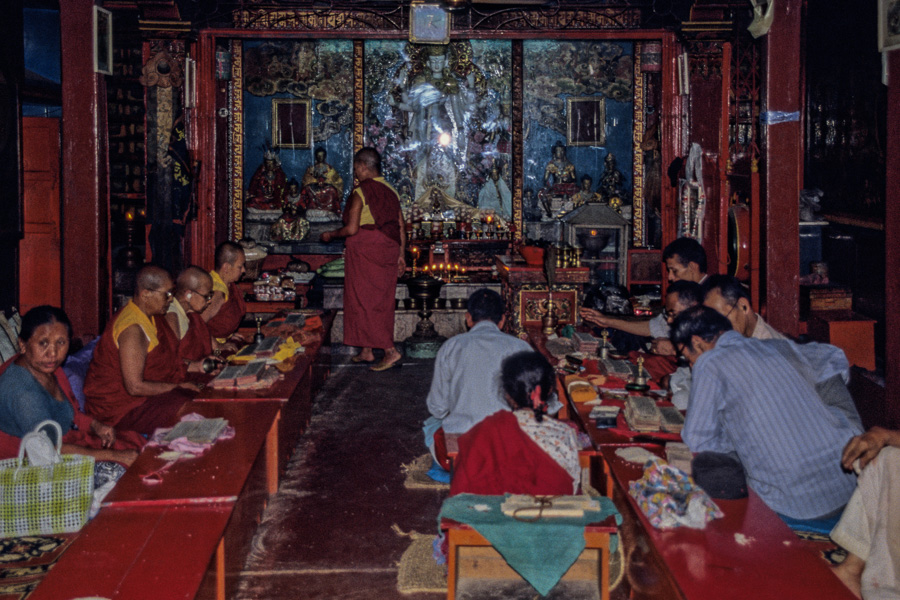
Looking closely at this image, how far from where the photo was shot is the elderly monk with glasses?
6109 mm

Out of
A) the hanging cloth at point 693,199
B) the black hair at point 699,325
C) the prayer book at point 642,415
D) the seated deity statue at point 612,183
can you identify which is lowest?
the prayer book at point 642,415

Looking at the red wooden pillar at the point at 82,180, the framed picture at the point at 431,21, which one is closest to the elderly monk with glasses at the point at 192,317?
the red wooden pillar at the point at 82,180

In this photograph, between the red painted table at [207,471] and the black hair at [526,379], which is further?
the black hair at [526,379]

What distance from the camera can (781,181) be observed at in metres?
6.54

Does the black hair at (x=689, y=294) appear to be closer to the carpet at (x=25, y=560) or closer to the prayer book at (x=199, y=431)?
the prayer book at (x=199, y=431)

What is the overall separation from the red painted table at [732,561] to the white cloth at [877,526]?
348mm

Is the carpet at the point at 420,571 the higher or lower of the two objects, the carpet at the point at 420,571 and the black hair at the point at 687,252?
the lower

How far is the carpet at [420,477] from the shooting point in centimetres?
537

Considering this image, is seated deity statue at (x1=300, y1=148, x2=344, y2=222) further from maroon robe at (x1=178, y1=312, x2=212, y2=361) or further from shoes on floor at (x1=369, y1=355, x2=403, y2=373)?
maroon robe at (x1=178, y1=312, x2=212, y2=361)

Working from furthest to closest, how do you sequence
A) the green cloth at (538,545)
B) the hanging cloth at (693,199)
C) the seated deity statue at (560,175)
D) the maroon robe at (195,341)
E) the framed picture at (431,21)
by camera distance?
the seated deity statue at (560,175), the framed picture at (431,21), the hanging cloth at (693,199), the maroon robe at (195,341), the green cloth at (538,545)

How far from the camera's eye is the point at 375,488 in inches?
211

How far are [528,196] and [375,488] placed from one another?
930 centimetres

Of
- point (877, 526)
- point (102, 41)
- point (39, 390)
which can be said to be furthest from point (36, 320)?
point (877, 526)

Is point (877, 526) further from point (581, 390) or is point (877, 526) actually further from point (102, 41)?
point (102, 41)
